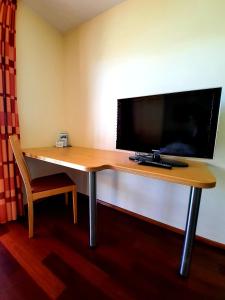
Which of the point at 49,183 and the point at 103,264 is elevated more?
the point at 49,183

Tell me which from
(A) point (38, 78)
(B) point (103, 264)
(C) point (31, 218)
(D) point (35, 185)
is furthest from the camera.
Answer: (A) point (38, 78)

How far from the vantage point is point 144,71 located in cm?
167

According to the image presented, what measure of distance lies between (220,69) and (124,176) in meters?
1.36

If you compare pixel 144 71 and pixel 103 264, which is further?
pixel 144 71

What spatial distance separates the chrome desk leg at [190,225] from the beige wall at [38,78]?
1.91 meters

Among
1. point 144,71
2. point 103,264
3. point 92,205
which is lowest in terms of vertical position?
Result: point 103,264

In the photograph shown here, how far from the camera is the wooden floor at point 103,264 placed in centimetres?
107

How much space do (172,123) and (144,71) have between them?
70 centimetres

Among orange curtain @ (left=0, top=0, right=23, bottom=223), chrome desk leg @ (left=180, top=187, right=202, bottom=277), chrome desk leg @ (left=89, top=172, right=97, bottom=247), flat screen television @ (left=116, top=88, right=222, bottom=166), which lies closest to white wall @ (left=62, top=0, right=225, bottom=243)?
flat screen television @ (left=116, top=88, right=222, bottom=166)

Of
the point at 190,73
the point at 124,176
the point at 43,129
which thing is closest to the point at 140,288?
the point at 124,176

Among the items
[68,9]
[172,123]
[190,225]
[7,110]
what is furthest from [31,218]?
[68,9]

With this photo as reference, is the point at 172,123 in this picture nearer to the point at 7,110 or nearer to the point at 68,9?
the point at 7,110

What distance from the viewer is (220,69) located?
1298 mm

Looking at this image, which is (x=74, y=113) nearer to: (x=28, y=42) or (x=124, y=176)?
(x=28, y=42)
